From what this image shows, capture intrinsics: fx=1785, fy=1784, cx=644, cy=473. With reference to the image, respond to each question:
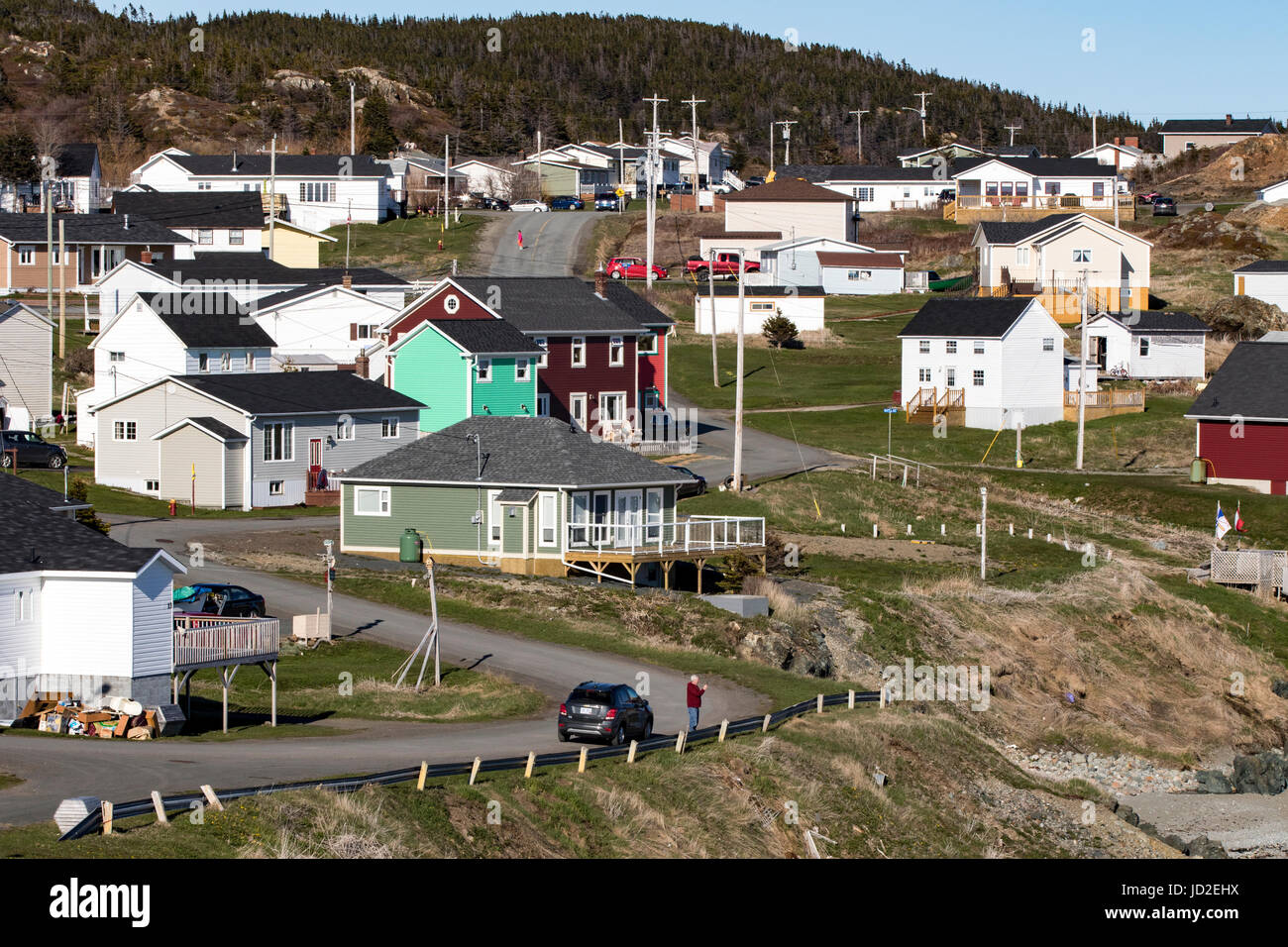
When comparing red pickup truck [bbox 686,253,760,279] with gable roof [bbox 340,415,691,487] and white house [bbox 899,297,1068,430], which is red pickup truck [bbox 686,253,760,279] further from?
gable roof [bbox 340,415,691,487]

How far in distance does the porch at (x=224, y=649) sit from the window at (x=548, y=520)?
17.7m

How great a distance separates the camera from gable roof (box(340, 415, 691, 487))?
55406 mm

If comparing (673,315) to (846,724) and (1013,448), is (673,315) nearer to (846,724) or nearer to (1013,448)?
(1013,448)

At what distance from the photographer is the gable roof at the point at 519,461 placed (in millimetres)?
55406

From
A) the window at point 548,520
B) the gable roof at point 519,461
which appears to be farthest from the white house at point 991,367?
the window at point 548,520

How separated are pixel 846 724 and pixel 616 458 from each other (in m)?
18.4

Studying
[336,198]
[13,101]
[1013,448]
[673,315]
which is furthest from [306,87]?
[1013,448]

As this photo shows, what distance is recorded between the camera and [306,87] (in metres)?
196

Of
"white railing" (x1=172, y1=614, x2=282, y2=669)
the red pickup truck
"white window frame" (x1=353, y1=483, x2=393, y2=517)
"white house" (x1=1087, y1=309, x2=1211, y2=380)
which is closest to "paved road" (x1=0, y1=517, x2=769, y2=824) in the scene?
"white railing" (x1=172, y1=614, x2=282, y2=669)

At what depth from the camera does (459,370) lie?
239 ft

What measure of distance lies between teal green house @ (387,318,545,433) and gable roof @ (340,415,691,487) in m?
12.5

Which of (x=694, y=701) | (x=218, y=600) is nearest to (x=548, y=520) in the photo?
(x=218, y=600)

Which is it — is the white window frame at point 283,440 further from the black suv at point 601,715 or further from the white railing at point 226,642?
the black suv at point 601,715

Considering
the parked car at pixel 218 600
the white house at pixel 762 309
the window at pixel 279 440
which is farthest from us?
the white house at pixel 762 309
